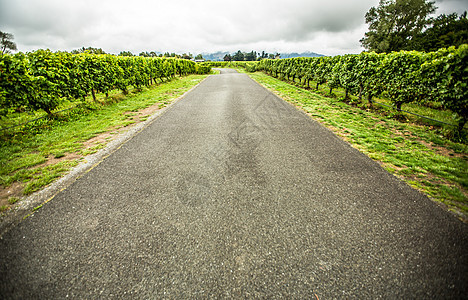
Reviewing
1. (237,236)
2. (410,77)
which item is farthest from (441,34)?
(237,236)

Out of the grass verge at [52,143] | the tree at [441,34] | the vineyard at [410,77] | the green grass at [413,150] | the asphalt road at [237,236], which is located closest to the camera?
the asphalt road at [237,236]

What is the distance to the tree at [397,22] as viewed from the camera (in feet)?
106

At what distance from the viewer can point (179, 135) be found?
5566 mm

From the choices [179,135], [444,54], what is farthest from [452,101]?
[179,135]

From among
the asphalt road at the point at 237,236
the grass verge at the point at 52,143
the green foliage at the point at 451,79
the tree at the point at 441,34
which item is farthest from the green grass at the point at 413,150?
the tree at the point at 441,34

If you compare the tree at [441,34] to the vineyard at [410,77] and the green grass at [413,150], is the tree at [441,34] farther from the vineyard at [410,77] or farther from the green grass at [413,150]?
the green grass at [413,150]

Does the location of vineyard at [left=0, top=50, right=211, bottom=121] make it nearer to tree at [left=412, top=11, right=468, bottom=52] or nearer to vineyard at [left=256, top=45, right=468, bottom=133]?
vineyard at [left=256, top=45, right=468, bottom=133]

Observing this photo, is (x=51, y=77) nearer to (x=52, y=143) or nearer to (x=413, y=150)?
(x=52, y=143)

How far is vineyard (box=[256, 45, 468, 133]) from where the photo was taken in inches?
208

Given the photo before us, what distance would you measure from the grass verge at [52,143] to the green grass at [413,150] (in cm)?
707

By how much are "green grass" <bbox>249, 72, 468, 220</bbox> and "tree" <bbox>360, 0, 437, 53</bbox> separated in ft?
129

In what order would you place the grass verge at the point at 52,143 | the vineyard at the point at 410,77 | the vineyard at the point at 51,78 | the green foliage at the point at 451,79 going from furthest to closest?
the vineyard at the point at 51,78
the vineyard at the point at 410,77
the green foliage at the point at 451,79
the grass verge at the point at 52,143

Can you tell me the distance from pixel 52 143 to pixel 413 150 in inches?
386

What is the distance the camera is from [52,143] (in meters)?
4.93
